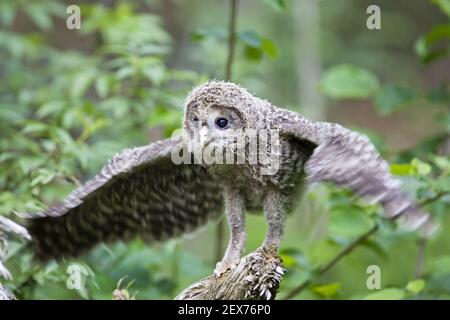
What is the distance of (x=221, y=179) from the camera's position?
612cm

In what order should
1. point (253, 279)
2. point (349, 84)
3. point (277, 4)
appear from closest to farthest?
1. point (253, 279)
2. point (277, 4)
3. point (349, 84)

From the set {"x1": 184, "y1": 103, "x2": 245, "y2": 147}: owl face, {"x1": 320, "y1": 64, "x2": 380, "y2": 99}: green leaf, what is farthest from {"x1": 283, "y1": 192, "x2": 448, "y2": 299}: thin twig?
{"x1": 184, "y1": 103, "x2": 245, "y2": 147}: owl face

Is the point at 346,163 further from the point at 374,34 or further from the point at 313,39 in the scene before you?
the point at 374,34

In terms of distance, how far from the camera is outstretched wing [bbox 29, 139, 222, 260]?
626 cm

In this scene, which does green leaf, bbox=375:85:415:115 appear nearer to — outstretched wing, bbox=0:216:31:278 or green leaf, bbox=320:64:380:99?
green leaf, bbox=320:64:380:99

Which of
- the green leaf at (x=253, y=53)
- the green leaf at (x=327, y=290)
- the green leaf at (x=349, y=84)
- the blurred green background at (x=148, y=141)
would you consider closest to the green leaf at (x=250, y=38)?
the blurred green background at (x=148, y=141)

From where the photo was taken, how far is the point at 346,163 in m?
5.11

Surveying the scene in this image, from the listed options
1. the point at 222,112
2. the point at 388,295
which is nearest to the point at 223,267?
the point at 222,112

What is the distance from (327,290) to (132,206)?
157 centimetres

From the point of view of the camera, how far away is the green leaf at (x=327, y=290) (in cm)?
662

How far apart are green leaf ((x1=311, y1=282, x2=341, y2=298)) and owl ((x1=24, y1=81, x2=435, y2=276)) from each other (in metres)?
0.89

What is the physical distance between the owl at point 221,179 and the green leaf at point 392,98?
207 centimetres

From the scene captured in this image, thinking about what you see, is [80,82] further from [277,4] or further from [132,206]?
[277,4]
